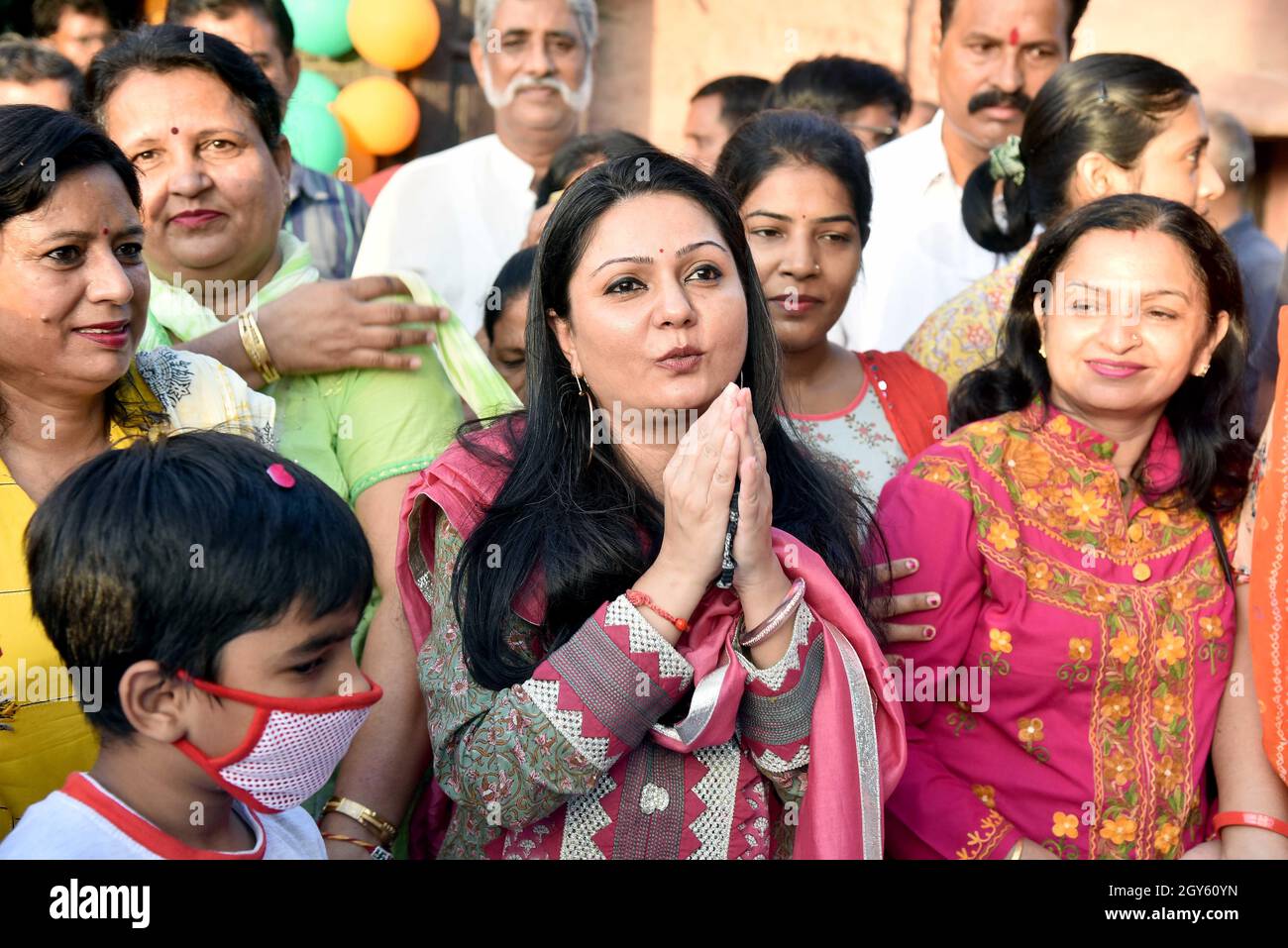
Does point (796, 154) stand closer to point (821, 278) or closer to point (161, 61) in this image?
point (821, 278)

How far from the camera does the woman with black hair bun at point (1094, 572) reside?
8.23 ft

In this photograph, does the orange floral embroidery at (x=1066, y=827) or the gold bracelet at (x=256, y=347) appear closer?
the orange floral embroidery at (x=1066, y=827)

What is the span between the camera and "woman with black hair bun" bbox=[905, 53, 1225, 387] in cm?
350

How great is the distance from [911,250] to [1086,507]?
216 centimetres

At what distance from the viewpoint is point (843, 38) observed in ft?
20.6

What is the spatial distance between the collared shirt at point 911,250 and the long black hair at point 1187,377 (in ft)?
4.94

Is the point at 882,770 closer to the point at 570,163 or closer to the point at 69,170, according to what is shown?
the point at 69,170

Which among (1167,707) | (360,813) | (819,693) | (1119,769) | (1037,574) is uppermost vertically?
(1037,574)

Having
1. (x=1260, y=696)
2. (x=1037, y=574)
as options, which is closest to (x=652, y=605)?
(x=1037, y=574)

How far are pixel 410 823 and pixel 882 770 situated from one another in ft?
3.18

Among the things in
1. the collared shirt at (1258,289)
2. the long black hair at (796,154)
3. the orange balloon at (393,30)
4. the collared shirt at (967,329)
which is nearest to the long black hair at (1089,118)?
the collared shirt at (967,329)

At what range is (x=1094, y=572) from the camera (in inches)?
102

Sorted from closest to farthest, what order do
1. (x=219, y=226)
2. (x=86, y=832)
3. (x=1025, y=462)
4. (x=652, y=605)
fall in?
1. (x=86, y=832)
2. (x=652, y=605)
3. (x=1025, y=462)
4. (x=219, y=226)

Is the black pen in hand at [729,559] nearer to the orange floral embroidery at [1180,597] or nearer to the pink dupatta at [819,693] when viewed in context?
the pink dupatta at [819,693]
